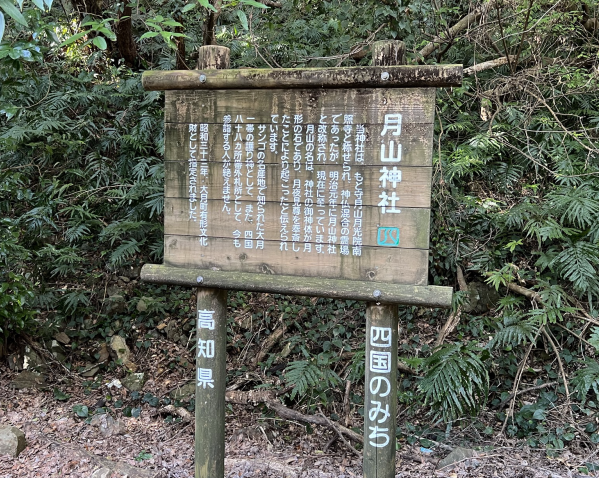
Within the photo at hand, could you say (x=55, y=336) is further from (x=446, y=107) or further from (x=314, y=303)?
(x=446, y=107)

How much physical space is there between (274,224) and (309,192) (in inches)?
10.2

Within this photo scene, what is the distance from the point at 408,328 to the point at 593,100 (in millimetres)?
3268

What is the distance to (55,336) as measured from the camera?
529 cm

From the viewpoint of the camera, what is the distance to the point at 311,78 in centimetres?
254

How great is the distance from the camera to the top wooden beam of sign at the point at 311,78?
2.37 metres

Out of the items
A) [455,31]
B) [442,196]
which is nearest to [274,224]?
[442,196]

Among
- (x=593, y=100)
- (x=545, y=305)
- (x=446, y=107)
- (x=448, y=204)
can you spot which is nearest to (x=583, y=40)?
(x=593, y=100)

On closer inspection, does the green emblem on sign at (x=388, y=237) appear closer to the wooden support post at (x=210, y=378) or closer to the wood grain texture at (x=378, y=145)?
the wood grain texture at (x=378, y=145)

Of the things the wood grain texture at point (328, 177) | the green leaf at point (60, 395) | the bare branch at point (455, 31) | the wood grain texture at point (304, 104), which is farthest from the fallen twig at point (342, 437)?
the bare branch at point (455, 31)

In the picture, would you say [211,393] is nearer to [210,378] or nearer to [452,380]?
[210,378]

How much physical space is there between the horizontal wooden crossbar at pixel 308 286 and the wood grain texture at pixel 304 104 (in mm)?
820

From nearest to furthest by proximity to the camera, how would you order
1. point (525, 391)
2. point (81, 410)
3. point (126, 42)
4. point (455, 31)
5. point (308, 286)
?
point (308, 286)
point (525, 391)
point (81, 410)
point (455, 31)
point (126, 42)

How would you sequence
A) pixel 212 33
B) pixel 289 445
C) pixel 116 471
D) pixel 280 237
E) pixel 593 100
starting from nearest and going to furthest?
1. pixel 280 237
2. pixel 116 471
3. pixel 289 445
4. pixel 212 33
5. pixel 593 100

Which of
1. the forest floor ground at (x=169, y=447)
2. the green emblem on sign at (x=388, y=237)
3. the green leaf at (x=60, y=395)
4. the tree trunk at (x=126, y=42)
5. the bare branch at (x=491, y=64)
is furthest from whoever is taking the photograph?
the tree trunk at (x=126, y=42)
